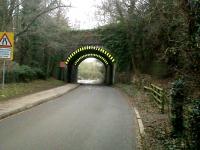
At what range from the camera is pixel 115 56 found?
1577 inches

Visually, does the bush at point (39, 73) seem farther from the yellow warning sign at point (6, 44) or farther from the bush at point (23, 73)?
the yellow warning sign at point (6, 44)

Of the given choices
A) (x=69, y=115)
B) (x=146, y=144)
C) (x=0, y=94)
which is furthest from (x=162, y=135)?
(x=0, y=94)

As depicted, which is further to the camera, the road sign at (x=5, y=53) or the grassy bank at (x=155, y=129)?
the road sign at (x=5, y=53)

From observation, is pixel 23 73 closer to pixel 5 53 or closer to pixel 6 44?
pixel 5 53

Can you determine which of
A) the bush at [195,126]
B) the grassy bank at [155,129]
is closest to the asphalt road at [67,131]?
the grassy bank at [155,129]

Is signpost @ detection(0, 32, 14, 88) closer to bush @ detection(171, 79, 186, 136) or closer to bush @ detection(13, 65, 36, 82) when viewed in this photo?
bush @ detection(13, 65, 36, 82)

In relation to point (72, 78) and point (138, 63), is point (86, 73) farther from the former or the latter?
point (138, 63)

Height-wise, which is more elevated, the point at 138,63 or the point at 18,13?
the point at 18,13

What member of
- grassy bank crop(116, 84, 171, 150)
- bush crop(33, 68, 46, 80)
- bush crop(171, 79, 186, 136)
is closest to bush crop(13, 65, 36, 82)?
bush crop(33, 68, 46, 80)

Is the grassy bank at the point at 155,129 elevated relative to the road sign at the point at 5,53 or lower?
lower

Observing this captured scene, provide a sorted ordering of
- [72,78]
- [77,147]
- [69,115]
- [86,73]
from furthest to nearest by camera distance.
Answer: [86,73] < [72,78] < [69,115] < [77,147]

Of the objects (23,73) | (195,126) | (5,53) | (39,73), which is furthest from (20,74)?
(195,126)

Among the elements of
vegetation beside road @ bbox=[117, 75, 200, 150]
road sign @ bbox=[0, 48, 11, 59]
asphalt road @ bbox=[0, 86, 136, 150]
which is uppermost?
road sign @ bbox=[0, 48, 11, 59]

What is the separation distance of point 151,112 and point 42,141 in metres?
7.13
